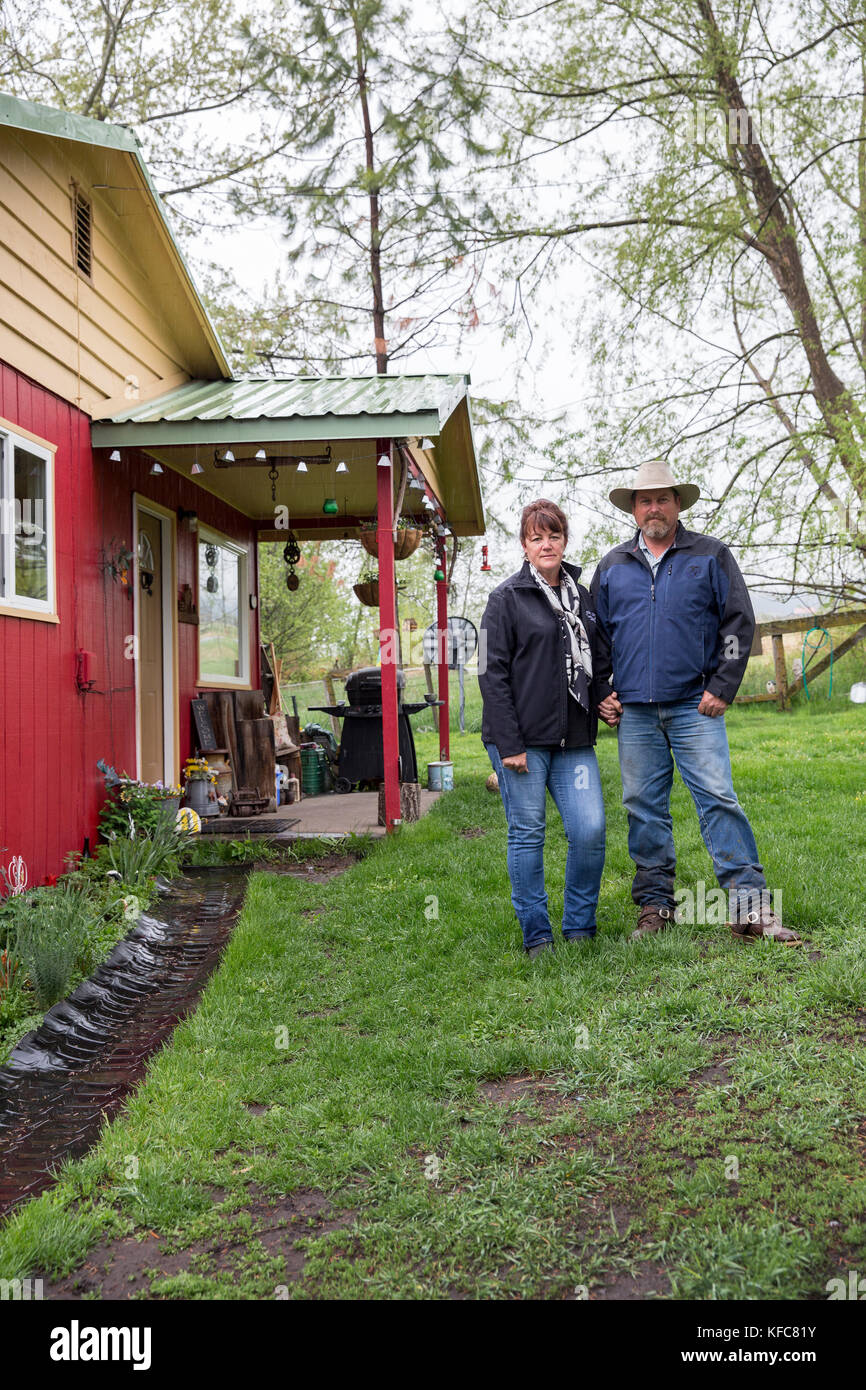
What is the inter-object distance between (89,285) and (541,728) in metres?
4.82

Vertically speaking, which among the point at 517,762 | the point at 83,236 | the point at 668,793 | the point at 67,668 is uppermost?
the point at 83,236

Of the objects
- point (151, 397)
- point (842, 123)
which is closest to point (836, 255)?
point (842, 123)

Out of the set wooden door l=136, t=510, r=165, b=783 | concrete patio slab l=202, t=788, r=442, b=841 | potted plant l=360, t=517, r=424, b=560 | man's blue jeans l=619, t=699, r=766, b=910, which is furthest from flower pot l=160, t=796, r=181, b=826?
man's blue jeans l=619, t=699, r=766, b=910

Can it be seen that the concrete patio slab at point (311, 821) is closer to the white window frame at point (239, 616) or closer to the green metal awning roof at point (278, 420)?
the white window frame at point (239, 616)

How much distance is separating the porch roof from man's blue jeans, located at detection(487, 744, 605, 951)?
305 centimetres

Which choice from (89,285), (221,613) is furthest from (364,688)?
(89,285)

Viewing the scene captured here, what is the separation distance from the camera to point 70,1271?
7.79 ft

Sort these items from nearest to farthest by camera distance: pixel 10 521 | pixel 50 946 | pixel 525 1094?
pixel 525 1094
pixel 50 946
pixel 10 521

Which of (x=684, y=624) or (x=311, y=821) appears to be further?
(x=311, y=821)

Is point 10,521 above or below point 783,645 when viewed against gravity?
above

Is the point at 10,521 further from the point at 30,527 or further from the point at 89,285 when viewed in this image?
the point at 89,285

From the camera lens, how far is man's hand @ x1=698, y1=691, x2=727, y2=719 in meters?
4.09

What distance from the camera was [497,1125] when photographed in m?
2.90

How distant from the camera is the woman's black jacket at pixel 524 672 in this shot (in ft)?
13.5
